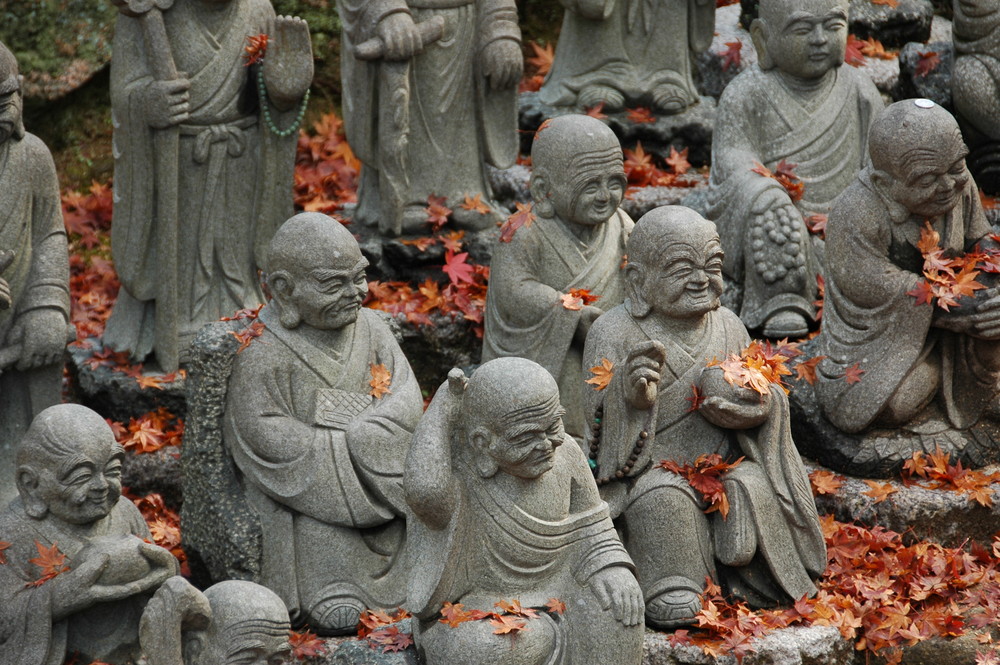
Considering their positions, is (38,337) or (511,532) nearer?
(511,532)

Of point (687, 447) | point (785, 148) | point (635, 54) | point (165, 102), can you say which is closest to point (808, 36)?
point (785, 148)

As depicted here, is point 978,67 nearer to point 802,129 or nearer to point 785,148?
point 802,129

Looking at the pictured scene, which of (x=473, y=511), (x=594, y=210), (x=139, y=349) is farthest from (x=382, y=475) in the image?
(x=139, y=349)

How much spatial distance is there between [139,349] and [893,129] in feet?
14.2

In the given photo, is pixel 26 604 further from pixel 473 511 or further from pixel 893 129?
pixel 893 129

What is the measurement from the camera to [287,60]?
1115 centimetres

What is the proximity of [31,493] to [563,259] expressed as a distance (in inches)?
117

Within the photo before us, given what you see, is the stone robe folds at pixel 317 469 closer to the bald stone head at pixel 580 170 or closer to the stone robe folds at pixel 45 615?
the stone robe folds at pixel 45 615

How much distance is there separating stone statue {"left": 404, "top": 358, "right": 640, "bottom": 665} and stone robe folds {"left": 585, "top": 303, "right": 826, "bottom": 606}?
26.9 inches

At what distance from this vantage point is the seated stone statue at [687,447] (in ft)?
29.8

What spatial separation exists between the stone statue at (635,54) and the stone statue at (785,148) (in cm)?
156

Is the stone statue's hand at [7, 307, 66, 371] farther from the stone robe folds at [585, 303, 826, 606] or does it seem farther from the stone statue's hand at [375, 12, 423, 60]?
the stone robe folds at [585, 303, 826, 606]

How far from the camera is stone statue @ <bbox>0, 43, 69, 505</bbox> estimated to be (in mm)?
10484

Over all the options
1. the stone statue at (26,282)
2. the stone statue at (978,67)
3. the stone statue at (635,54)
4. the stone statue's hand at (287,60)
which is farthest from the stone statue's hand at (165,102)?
the stone statue at (978,67)
